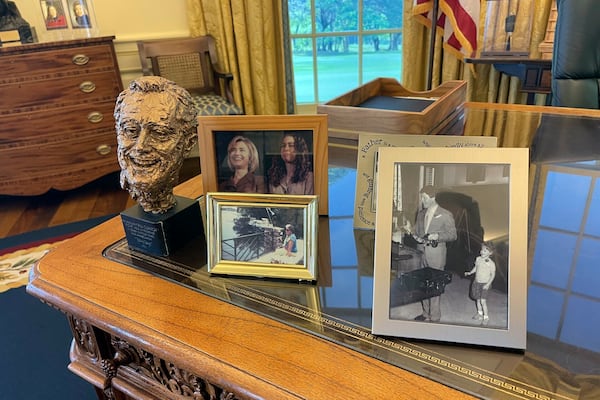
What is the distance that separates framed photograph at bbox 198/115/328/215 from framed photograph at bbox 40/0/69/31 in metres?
2.19

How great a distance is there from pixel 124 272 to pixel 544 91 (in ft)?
6.55

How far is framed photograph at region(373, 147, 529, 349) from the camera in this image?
0.61 m

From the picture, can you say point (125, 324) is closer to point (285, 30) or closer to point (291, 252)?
point (291, 252)

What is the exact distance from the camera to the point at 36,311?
1.81m

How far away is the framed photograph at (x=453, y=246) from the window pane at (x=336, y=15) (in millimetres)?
2589

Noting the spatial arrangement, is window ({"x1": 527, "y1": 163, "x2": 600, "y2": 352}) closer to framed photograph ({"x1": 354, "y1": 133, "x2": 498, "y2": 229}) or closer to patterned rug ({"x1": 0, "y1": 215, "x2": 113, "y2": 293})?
framed photograph ({"x1": 354, "y1": 133, "x2": 498, "y2": 229})

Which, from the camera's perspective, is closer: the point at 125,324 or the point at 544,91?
the point at 125,324

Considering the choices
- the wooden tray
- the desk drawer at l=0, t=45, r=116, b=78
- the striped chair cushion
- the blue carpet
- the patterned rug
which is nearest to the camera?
the wooden tray

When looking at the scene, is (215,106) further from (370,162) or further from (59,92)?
(370,162)

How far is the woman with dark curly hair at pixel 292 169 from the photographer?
87 centimetres

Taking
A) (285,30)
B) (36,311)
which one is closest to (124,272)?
(36,311)

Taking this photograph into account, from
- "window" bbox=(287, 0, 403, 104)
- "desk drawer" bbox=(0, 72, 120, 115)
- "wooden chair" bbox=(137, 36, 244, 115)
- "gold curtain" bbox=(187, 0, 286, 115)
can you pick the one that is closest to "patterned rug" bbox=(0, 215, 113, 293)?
"desk drawer" bbox=(0, 72, 120, 115)

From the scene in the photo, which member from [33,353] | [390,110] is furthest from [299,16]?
[33,353]

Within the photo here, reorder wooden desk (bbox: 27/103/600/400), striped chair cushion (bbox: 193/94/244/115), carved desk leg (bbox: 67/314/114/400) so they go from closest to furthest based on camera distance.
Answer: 1. wooden desk (bbox: 27/103/600/400)
2. carved desk leg (bbox: 67/314/114/400)
3. striped chair cushion (bbox: 193/94/244/115)
